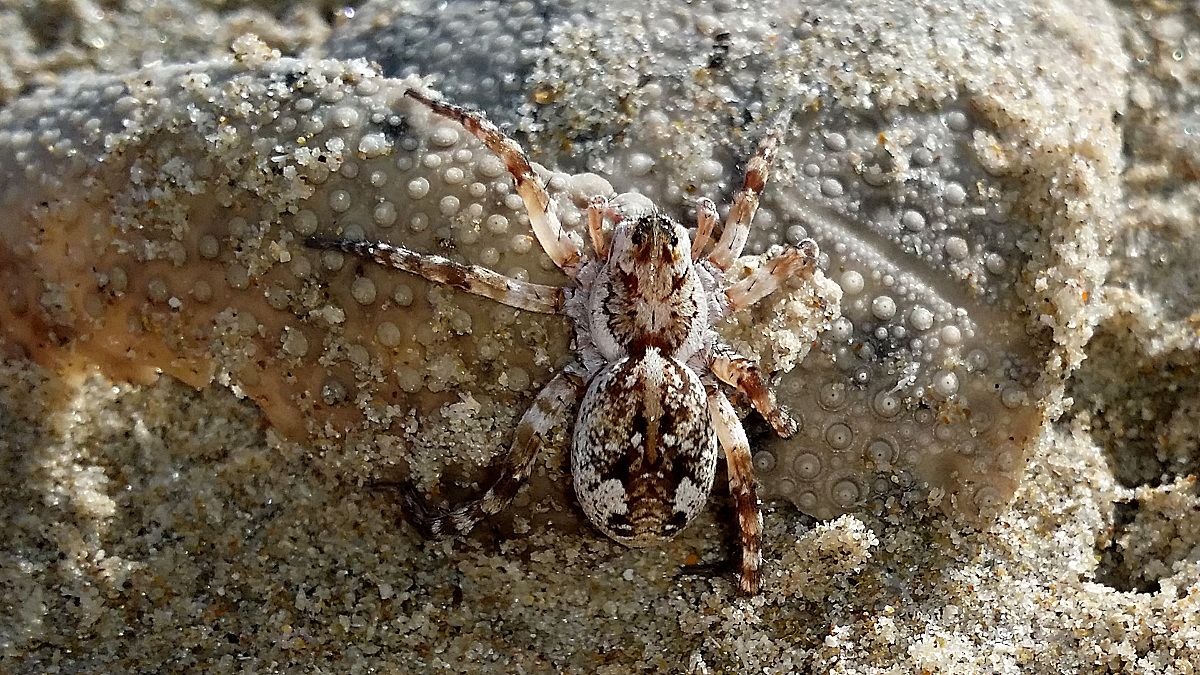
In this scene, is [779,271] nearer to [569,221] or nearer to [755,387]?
[755,387]

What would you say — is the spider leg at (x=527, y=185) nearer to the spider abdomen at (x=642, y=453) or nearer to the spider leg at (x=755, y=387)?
the spider abdomen at (x=642, y=453)

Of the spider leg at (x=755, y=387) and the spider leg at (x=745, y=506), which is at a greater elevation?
the spider leg at (x=755, y=387)

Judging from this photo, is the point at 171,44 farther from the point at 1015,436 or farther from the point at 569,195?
the point at 1015,436

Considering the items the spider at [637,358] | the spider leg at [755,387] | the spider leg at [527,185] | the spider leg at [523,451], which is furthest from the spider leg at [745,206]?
the spider leg at [523,451]

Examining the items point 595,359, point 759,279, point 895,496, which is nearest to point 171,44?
point 595,359

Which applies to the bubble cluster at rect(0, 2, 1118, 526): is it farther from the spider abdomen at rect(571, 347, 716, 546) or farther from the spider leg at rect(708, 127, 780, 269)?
the spider abdomen at rect(571, 347, 716, 546)

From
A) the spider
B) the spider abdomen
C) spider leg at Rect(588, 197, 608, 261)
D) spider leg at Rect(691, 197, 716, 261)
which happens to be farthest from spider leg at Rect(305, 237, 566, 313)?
spider leg at Rect(691, 197, 716, 261)
